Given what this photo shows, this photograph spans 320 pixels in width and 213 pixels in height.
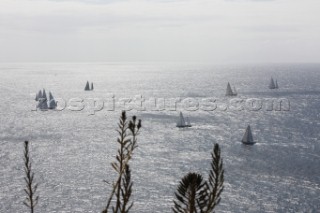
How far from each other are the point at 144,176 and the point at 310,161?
139ft

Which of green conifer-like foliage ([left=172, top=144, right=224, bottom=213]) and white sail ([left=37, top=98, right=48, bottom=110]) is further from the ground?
green conifer-like foliage ([left=172, top=144, right=224, bottom=213])

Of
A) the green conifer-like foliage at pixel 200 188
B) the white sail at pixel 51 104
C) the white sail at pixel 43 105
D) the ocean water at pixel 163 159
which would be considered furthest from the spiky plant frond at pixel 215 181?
the white sail at pixel 51 104

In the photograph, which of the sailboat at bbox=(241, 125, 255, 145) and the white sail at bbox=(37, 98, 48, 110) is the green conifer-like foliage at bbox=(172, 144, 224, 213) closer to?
the sailboat at bbox=(241, 125, 255, 145)

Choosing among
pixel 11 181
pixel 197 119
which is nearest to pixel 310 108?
pixel 197 119

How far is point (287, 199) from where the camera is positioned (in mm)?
78312

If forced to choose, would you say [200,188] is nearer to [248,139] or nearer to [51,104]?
[248,139]

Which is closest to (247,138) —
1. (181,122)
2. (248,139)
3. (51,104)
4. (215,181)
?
(248,139)

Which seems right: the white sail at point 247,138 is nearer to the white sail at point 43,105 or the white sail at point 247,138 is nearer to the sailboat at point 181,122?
the sailboat at point 181,122

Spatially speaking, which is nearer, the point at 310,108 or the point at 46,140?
the point at 46,140

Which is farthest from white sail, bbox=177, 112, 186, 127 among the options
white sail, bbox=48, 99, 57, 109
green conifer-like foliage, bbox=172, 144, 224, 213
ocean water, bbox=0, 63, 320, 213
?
green conifer-like foliage, bbox=172, 144, 224, 213

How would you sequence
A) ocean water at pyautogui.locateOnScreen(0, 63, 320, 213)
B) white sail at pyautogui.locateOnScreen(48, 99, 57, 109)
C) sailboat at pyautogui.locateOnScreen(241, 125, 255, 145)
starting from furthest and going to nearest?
white sail at pyautogui.locateOnScreen(48, 99, 57, 109)
sailboat at pyautogui.locateOnScreen(241, 125, 255, 145)
ocean water at pyautogui.locateOnScreen(0, 63, 320, 213)

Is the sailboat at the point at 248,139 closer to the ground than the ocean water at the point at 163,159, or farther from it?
farther from it

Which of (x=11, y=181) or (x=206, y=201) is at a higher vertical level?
(x=206, y=201)

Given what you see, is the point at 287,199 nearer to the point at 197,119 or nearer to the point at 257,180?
the point at 257,180
